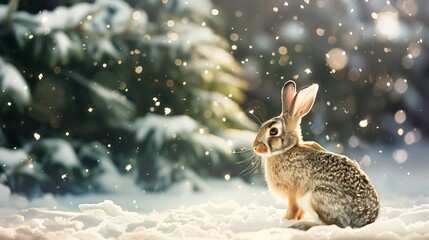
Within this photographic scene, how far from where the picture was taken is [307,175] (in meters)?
1.68

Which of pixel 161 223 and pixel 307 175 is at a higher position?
pixel 307 175

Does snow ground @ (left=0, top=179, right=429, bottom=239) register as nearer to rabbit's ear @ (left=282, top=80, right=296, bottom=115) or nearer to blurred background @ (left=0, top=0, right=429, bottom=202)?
blurred background @ (left=0, top=0, right=429, bottom=202)

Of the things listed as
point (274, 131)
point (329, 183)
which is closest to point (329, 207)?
point (329, 183)

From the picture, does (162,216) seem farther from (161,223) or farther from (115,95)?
(115,95)

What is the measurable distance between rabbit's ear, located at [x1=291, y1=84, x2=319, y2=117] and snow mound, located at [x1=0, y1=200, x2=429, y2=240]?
0.26 metres

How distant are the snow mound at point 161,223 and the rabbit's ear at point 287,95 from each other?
27cm

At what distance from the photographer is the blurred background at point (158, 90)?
5.74 feet

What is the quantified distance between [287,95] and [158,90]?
0.34 metres

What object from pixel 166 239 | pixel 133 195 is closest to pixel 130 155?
pixel 133 195

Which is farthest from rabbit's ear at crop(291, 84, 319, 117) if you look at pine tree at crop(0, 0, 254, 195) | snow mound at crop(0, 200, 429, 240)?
snow mound at crop(0, 200, 429, 240)

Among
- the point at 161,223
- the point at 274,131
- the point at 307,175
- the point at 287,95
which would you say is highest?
the point at 287,95

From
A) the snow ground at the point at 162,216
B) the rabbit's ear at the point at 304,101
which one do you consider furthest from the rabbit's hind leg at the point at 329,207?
the rabbit's ear at the point at 304,101

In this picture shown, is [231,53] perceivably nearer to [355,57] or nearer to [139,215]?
[355,57]

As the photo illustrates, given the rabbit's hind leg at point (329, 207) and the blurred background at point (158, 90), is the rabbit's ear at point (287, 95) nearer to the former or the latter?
the blurred background at point (158, 90)
